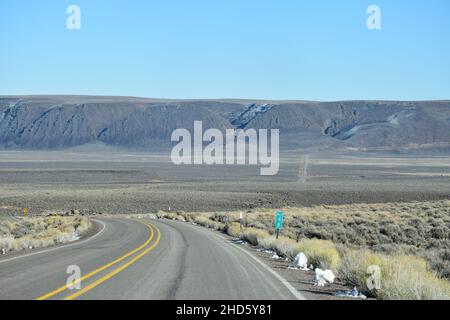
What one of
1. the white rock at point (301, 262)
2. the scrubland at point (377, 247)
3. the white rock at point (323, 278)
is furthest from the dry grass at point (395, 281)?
the white rock at point (301, 262)

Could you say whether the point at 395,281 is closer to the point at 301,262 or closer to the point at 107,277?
the point at 301,262

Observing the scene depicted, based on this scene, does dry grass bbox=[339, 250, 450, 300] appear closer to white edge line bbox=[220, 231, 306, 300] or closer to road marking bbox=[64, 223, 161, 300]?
white edge line bbox=[220, 231, 306, 300]

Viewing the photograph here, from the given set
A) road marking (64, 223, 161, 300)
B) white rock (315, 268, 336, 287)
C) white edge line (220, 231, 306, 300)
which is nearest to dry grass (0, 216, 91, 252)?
road marking (64, 223, 161, 300)

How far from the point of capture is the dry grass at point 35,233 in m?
19.1

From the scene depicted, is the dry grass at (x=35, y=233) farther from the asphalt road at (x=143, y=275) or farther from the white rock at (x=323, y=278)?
the white rock at (x=323, y=278)

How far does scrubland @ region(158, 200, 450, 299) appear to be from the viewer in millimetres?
9852

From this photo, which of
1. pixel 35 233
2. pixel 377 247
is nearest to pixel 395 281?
pixel 377 247

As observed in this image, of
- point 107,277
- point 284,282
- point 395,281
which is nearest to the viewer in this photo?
point 395,281

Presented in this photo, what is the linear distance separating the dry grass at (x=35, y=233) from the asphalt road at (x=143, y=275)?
2995 millimetres

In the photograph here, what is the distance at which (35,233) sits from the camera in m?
27.1

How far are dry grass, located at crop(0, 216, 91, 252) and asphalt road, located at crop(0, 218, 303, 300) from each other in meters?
2.99

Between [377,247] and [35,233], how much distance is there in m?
15.0
